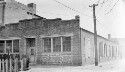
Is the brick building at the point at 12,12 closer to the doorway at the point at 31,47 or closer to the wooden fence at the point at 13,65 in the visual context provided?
the doorway at the point at 31,47

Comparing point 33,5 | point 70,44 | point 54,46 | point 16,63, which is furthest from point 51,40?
point 33,5

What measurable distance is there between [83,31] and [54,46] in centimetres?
365

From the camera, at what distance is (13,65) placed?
46.4ft

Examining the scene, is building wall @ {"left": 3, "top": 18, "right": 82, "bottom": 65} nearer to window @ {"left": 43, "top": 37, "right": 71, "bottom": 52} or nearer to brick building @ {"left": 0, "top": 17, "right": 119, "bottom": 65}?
brick building @ {"left": 0, "top": 17, "right": 119, "bottom": 65}

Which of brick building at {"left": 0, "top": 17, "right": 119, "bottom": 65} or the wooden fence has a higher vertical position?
brick building at {"left": 0, "top": 17, "right": 119, "bottom": 65}

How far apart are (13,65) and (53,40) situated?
10.4m

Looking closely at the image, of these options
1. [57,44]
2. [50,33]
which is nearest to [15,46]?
[50,33]

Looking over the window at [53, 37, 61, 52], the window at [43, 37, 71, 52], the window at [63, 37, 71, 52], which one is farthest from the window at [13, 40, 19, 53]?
the window at [63, 37, 71, 52]

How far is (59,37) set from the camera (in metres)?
23.9

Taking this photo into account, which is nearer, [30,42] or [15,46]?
[30,42]

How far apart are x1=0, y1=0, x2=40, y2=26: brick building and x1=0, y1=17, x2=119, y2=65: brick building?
799 cm

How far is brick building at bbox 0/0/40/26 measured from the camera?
3488 centimetres

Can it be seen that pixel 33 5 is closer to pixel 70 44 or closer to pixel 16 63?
pixel 70 44

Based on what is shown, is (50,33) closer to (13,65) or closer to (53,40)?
(53,40)
